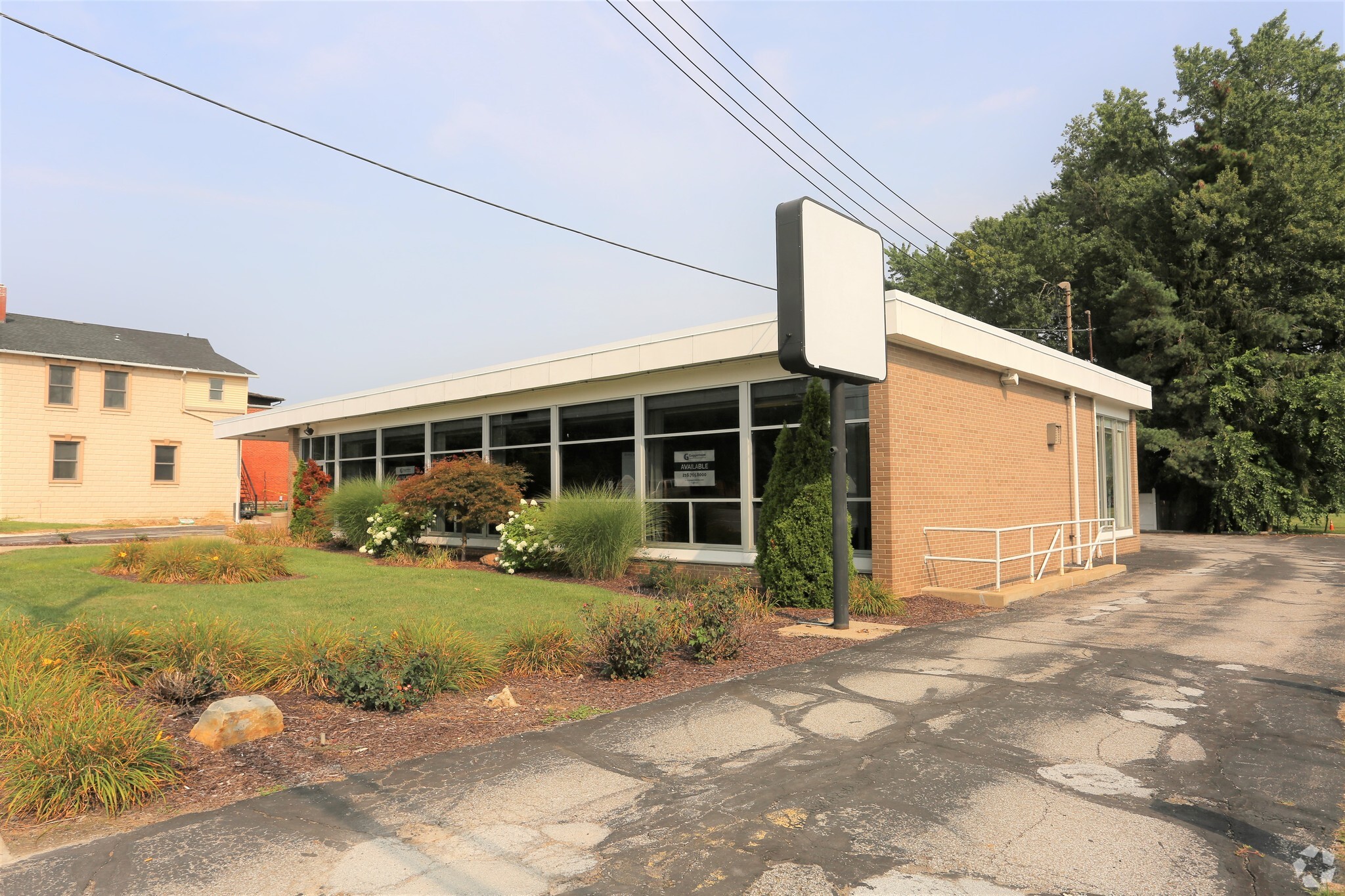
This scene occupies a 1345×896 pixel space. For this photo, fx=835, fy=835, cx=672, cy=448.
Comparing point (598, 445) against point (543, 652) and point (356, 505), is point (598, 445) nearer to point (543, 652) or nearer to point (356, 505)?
point (356, 505)

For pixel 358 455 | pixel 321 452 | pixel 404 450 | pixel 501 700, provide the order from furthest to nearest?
pixel 321 452 → pixel 358 455 → pixel 404 450 → pixel 501 700

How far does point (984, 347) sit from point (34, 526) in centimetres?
3215

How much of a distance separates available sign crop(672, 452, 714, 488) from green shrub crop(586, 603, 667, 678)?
6.70m

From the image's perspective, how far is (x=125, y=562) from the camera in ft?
47.6

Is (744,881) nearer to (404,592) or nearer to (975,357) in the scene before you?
(404,592)

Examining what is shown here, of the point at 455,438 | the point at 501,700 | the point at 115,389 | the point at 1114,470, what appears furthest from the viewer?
the point at 115,389

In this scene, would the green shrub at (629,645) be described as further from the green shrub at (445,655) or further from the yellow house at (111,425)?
the yellow house at (111,425)

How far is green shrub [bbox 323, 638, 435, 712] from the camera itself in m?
6.24

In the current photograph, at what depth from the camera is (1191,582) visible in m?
14.8

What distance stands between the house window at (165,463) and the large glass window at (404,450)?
60.0ft

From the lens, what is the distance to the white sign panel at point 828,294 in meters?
9.41

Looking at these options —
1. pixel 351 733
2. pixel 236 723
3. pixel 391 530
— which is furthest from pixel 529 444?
pixel 236 723

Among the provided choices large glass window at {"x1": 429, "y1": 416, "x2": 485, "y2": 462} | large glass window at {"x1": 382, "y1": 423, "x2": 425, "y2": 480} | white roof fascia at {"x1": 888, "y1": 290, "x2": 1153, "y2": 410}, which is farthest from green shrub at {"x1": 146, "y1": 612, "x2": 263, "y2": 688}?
large glass window at {"x1": 382, "y1": 423, "x2": 425, "y2": 480}

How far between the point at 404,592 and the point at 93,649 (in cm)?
566
